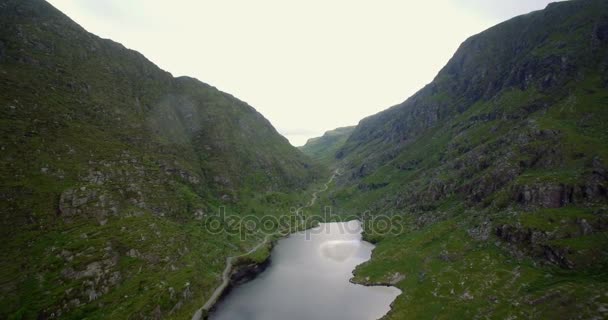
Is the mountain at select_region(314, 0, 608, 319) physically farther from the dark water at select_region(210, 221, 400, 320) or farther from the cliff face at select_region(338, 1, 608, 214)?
the dark water at select_region(210, 221, 400, 320)

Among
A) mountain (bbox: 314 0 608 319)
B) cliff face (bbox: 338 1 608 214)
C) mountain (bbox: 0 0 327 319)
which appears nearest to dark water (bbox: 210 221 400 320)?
mountain (bbox: 314 0 608 319)

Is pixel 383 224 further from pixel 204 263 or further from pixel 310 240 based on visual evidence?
pixel 204 263

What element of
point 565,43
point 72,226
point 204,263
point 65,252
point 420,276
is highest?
point 565,43

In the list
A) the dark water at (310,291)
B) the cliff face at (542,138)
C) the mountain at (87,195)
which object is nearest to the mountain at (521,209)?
the cliff face at (542,138)

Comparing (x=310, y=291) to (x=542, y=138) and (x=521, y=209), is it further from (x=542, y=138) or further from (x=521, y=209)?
(x=542, y=138)

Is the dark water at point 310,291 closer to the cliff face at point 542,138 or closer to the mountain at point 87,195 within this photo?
the mountain at point 87,195

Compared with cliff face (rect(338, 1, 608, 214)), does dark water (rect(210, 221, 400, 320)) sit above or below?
below

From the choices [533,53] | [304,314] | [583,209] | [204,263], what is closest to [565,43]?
[533,53]
